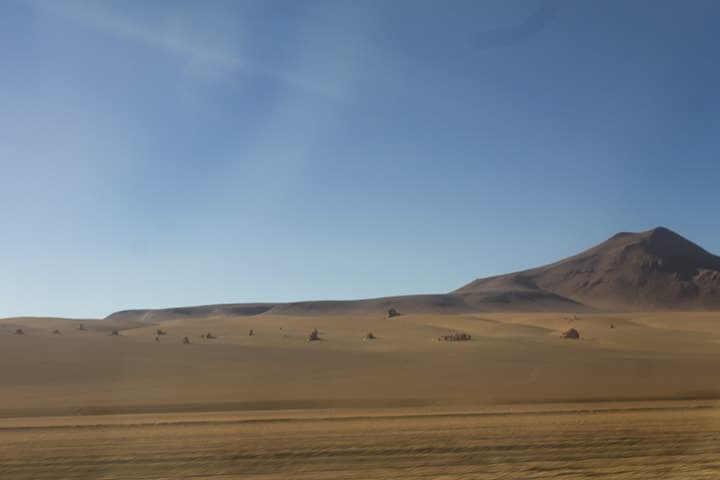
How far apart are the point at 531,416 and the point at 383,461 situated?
516cm

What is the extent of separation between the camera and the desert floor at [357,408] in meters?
10.6

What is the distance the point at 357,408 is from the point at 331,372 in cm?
580

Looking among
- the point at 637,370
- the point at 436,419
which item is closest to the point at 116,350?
the point at 436,419

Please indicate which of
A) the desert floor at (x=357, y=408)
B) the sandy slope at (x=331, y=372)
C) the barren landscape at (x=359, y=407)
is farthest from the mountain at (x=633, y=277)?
the sandy slope at (x=331, y=372)

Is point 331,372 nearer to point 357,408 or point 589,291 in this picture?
point 357,408

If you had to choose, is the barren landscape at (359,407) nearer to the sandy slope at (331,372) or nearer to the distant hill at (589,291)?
the sandy slope at (331,372)

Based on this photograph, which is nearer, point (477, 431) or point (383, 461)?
point (383, 461)

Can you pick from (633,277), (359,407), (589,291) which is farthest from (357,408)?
(633,277)

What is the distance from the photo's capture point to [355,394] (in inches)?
747

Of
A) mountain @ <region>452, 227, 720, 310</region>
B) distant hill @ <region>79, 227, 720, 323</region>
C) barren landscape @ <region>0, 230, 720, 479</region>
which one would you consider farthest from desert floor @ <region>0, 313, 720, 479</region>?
mountain @ <region>452, 227, 720, 310</region>

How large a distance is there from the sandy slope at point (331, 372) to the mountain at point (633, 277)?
96.8 metres

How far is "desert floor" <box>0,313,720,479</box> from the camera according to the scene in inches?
417

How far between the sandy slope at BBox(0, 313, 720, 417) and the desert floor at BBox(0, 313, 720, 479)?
72mm

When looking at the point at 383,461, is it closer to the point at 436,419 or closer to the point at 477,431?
the point at 477,431
